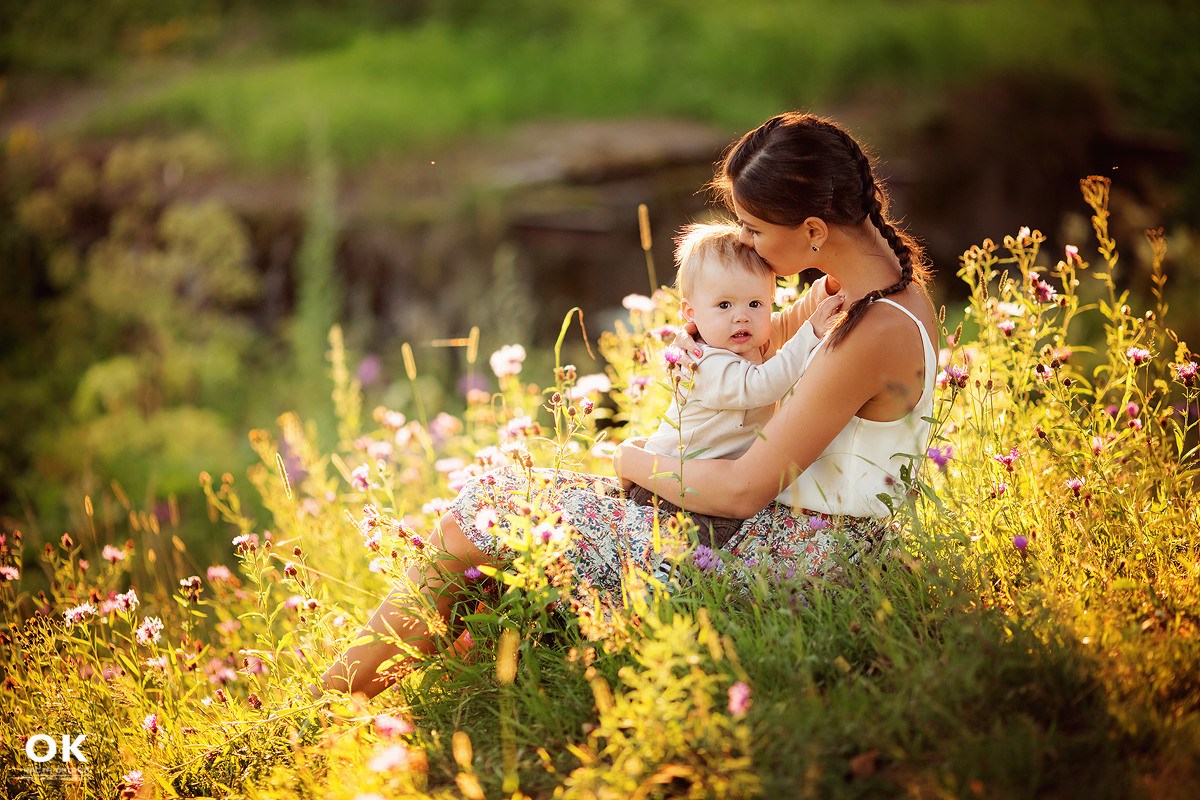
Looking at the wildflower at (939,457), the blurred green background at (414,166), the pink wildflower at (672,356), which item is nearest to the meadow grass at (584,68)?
the blurred green background at (414,166)

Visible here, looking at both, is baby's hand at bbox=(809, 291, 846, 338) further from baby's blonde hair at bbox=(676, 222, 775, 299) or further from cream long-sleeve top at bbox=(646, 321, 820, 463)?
baby's blonde hair at bbox=(676, 222, 775, 299)

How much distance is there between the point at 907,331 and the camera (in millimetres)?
2232

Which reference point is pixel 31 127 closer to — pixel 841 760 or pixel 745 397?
pixel 745 397

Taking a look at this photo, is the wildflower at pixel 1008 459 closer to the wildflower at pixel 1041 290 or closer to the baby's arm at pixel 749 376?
the wildflower at pixel 1041 290

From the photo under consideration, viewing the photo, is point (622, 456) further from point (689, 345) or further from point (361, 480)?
point (361, 480)

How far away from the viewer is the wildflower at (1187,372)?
7.29ft

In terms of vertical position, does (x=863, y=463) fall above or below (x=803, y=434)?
below

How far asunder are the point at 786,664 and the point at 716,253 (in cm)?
98

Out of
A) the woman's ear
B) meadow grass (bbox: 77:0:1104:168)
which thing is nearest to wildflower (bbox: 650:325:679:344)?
the woman's ear

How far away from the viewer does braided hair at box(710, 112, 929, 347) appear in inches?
88.2

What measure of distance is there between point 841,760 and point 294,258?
5341 mm

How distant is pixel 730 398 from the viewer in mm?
2316

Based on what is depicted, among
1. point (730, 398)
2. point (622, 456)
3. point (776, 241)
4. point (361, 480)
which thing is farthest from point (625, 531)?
point (776, 241)

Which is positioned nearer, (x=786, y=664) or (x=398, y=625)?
(x=786, y=664)
